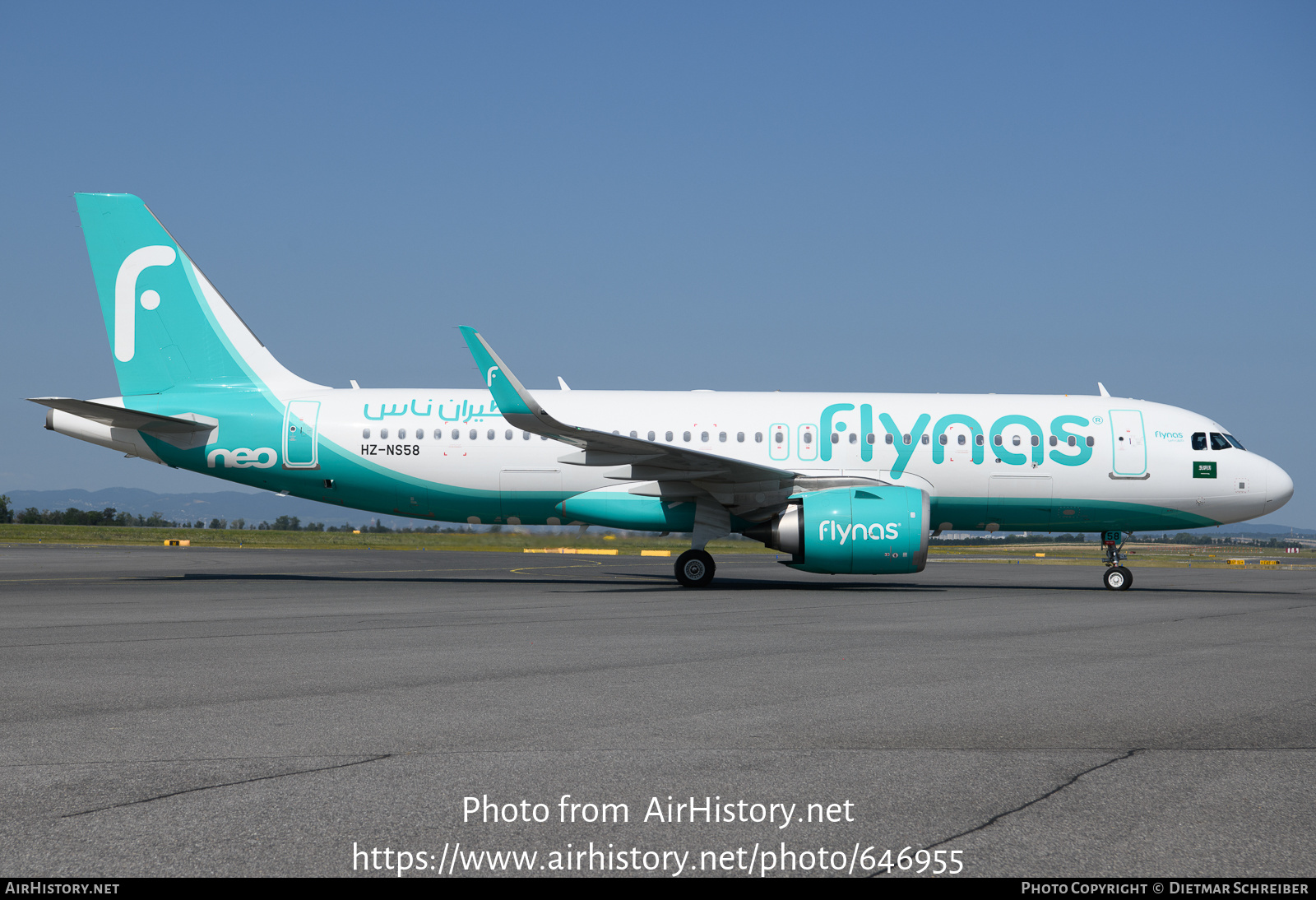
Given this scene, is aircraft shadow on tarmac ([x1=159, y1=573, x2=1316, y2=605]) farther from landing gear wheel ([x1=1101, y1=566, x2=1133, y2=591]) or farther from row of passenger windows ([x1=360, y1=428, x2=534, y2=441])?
row of passenger windows ([x1=360, y1=428, x2=534, y2=441])

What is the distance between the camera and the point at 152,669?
7.95 metres

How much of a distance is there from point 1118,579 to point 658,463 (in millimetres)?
10055

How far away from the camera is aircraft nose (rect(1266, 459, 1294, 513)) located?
859 inches

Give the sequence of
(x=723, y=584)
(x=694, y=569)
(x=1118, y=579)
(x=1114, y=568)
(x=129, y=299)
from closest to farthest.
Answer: (x=694, y=569) → (x=1118, y=579) → (x=1114, y=568) → (x=723, y=584) → (x=129, y=299)

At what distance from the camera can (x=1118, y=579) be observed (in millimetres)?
20969

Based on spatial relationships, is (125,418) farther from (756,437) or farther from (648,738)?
(648,738)

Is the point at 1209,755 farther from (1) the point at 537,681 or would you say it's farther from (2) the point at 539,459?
(2) the point at 539,459

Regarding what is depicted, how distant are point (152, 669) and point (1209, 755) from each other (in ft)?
24.3

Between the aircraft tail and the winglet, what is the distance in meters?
6.01

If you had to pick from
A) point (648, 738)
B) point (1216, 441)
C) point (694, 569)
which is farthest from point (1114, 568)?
point (648, 738)

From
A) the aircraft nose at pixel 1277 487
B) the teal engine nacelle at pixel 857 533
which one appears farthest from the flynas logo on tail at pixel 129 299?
the aircraft nose at pixel 1277 487

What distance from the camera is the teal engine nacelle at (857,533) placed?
60.4 ft

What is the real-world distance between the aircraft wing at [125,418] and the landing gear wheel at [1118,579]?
19.1m
